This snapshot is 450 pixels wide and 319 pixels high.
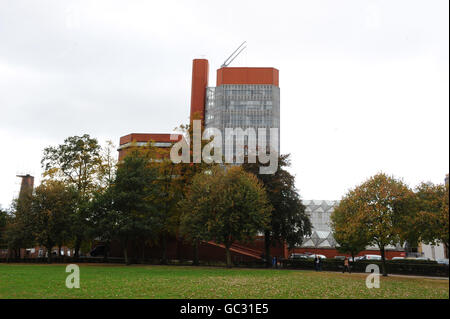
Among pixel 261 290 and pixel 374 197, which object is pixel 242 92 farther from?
pixel 261 290

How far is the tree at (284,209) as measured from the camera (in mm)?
47812

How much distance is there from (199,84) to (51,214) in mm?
79539

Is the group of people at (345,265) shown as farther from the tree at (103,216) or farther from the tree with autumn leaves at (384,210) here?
the tree at (103,216)

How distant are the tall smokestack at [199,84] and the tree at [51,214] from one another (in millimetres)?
72771

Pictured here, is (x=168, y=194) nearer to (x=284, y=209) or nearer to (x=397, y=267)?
(x=284, y=209)

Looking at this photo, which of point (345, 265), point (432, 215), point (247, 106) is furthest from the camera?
point (247, 106)

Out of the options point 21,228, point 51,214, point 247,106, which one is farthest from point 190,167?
point 247,106

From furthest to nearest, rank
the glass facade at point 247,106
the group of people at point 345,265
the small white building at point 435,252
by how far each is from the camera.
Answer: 1. the glass facade at point 247,106
2. the small white building at point 435,252
3. the group of people at point 345,265

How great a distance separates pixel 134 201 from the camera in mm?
45250

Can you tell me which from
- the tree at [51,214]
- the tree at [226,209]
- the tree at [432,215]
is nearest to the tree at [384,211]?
the tree at [432,215]

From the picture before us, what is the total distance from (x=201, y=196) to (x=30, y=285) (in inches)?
893

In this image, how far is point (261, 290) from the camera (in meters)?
19.9
